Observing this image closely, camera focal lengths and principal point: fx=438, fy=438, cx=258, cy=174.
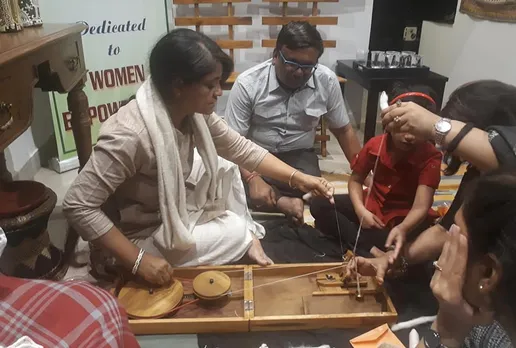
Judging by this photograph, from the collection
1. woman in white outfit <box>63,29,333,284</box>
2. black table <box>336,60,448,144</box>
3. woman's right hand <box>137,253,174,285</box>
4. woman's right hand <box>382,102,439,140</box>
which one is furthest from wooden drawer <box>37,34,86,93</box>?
black table <box>336,60,448,144</box>

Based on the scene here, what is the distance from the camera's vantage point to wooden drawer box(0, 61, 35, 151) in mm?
1032

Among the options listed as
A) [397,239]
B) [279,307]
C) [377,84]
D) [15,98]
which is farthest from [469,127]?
[377,84]

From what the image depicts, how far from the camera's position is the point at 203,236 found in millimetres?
1448

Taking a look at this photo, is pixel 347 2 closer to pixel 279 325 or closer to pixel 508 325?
pixel 279 325

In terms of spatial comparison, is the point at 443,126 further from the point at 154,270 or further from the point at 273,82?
the point at 273,82

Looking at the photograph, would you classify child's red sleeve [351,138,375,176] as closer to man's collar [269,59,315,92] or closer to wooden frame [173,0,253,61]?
man's collar [269,59,315,92]

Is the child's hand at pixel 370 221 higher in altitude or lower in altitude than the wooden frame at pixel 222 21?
lower

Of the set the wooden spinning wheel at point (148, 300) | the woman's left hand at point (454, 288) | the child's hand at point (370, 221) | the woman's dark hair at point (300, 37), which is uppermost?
the woman's dark hair at point (300, 37)

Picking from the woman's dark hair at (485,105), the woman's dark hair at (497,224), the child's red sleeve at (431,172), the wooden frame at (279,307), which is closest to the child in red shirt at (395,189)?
the child's red sleeve at (431,172)

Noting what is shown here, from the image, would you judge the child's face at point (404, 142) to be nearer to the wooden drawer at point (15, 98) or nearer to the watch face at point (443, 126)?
the watch face at point (443, 126)

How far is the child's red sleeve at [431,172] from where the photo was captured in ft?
4.82

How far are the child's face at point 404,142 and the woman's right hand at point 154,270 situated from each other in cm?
81

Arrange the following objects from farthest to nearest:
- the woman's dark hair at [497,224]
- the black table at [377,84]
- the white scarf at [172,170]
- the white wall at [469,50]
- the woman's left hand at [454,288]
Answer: the black table at [377,84] < the white wall at [469,50] < the white scarf at [172,170] < the woman's left hand at [454,288] < the woman's dark hair at [497,224]

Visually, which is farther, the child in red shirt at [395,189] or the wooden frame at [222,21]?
the wooden frame at [222,21]
